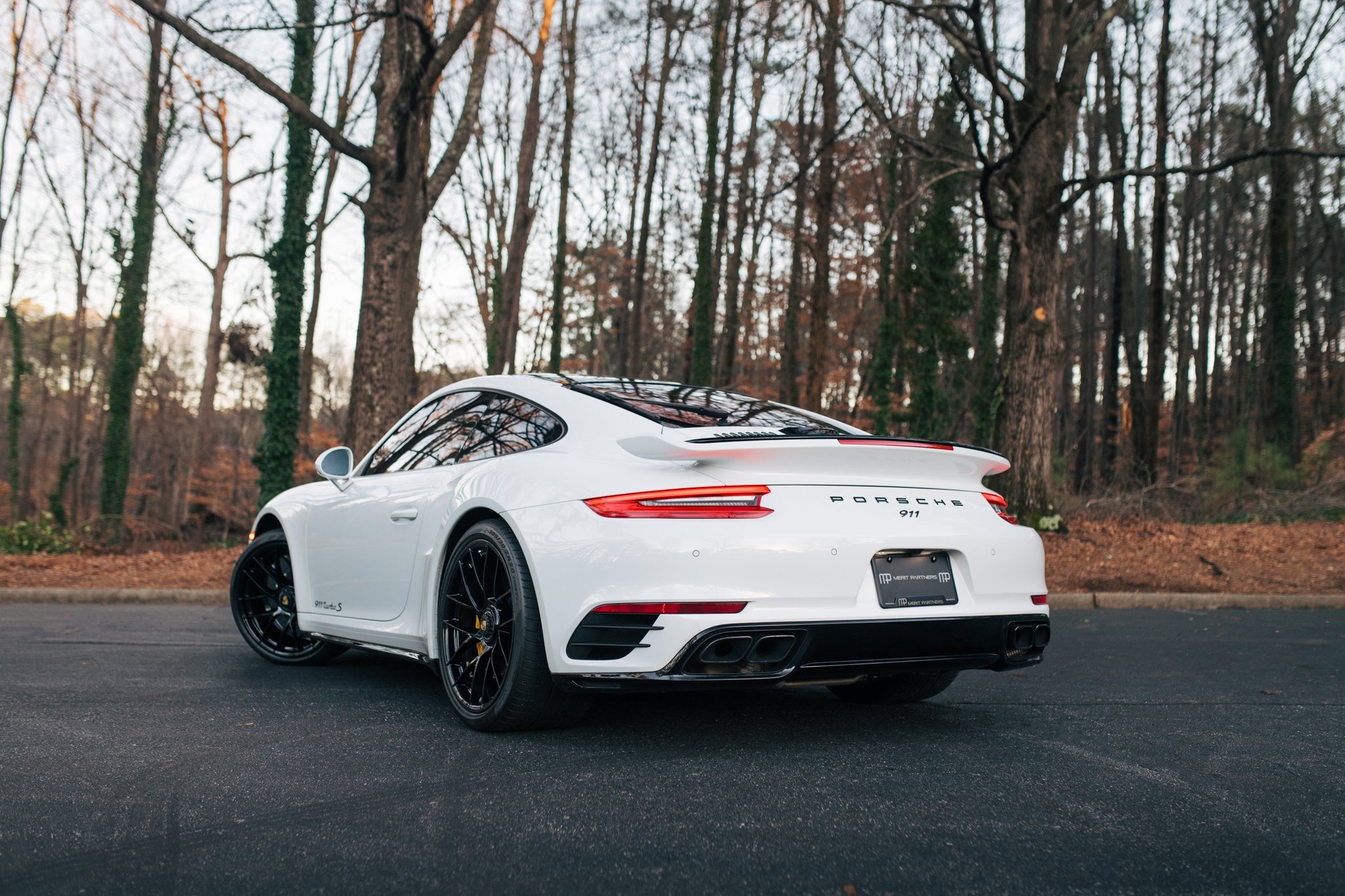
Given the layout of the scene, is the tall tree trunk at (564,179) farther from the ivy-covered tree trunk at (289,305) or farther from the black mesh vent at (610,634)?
the black mesh vent at (610,634)

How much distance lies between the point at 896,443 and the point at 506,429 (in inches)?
63.6

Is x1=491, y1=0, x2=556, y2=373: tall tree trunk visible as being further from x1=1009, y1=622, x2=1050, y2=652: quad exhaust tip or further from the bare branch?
x1=1009, y1=622, x2=1050, y2=652: quad exhaust tip

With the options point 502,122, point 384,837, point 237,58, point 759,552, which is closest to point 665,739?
point 759,552

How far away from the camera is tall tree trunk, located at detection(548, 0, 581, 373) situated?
2391 centimetres

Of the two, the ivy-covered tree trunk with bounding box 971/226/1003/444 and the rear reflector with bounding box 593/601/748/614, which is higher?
the ivy-covered tree trunk with bounding box 971/226/1003/444

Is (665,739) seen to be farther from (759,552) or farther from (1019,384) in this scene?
(1019,384)

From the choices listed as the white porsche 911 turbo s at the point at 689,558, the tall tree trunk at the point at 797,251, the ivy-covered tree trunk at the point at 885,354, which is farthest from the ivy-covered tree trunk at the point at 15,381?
the white porsche 911 turbo s at the point at 689,558

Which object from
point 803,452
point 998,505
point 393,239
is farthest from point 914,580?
point 393,239

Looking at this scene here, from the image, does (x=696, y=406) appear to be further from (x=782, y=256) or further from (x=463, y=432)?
(x=782, y=256)

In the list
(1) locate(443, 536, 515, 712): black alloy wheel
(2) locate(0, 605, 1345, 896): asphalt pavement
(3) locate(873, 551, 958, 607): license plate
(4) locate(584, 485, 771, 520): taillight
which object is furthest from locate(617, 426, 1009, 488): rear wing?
(2) locate(0, 605, 1345, 896): asphalt pavement

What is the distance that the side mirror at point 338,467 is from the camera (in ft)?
17.1

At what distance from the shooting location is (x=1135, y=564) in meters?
10.8

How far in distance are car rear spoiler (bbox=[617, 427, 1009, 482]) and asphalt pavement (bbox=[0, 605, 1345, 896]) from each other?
3.21ft

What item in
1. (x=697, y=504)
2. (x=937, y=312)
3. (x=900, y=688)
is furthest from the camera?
(x=937, y=312)
